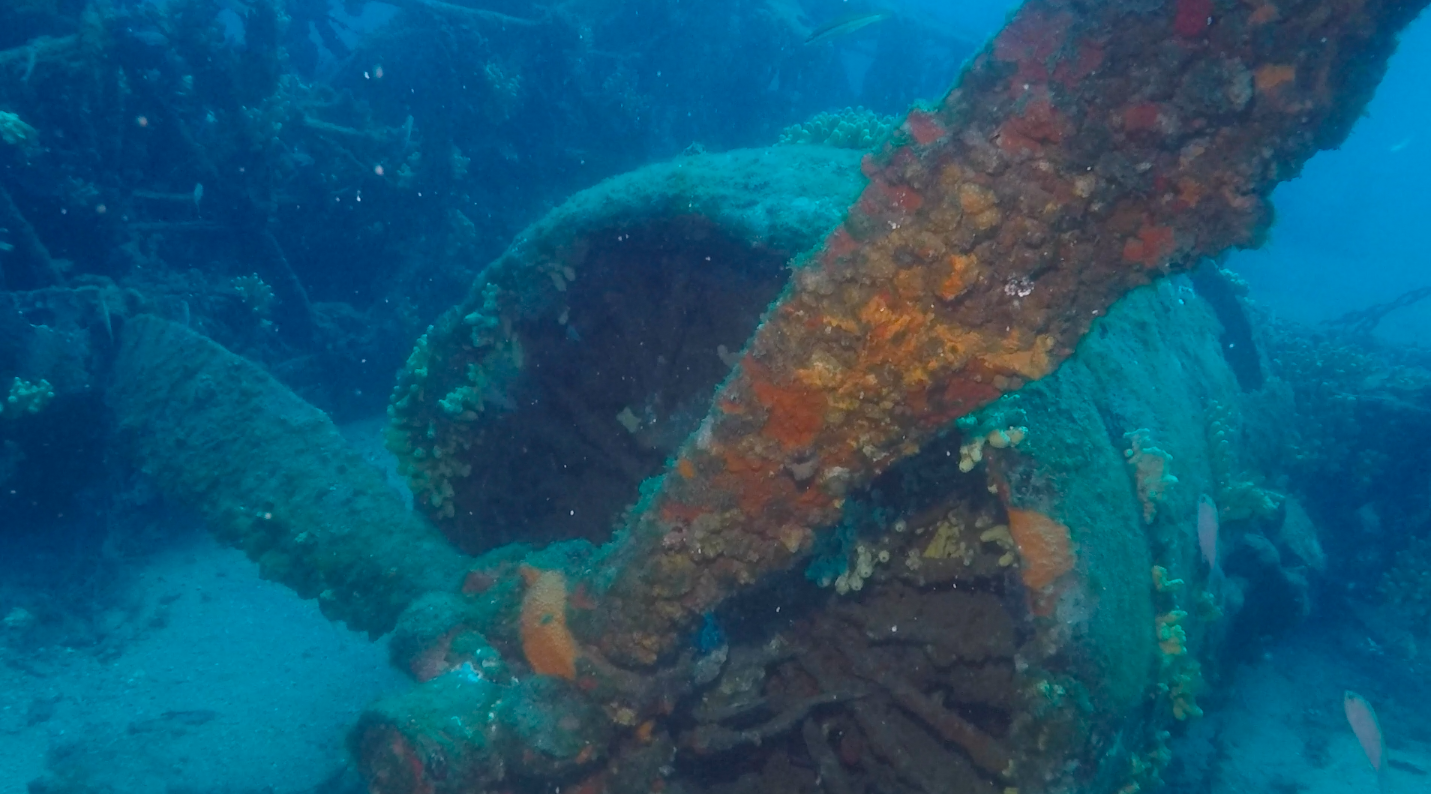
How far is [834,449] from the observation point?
9.11 feet

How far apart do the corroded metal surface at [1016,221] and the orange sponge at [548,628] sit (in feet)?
3.78

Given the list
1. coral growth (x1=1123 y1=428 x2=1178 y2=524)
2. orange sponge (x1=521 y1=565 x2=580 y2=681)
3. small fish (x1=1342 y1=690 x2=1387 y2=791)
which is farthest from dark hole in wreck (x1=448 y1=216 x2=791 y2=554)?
small fish (x1=1342 y1=690 x2=1387 y2=791)

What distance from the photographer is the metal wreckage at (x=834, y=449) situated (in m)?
2.24

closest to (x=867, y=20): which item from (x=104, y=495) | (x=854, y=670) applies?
(x=854, y=670)

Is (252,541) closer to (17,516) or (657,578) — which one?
(657,578)

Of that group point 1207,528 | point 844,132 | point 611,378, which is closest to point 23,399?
point 611,378

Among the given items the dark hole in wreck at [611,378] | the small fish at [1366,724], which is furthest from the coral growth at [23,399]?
the small fish at [1366,724]

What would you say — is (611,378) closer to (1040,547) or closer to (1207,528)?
(1040,547)

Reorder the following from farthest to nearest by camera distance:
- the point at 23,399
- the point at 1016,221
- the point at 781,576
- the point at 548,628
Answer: the point at 23,399, the point at 548,628, the point at 781,576, the point at 1016,221

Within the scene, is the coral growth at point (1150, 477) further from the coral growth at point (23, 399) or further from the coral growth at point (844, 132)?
the coral growth at point (23, 399)

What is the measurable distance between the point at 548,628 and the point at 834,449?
191cm

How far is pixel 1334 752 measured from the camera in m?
7.22

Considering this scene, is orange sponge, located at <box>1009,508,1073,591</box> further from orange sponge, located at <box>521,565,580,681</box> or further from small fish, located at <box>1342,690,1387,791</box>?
small fish, located at <box>1342,690,1387,791</box>

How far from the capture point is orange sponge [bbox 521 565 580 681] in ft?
12.2
